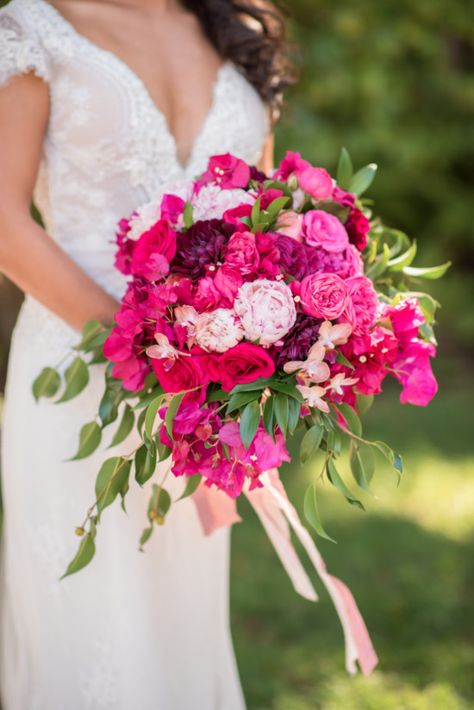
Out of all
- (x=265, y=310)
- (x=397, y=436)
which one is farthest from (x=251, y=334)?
(x=397, y=436)

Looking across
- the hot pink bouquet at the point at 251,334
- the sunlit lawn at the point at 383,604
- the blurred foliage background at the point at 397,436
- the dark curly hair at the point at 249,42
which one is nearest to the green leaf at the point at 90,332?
the hot pink bouquet at the point at 251,334

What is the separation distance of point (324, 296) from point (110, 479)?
1.89 feet

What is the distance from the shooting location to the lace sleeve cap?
6.71 ft

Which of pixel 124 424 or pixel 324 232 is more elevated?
pixel 324 232

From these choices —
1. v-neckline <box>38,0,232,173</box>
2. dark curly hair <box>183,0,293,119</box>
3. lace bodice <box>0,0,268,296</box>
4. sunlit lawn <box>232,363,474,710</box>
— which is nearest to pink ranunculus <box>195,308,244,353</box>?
lace bodice <box>0,0,268,296</box>

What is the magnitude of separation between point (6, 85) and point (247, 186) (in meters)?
0.61

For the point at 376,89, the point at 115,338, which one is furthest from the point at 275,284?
the point at 376,89

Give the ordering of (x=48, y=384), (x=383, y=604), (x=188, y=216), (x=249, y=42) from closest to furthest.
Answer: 1. (x=188, y=216)
2. (x=48, y=384)
3. (x=249, y=42)
4. (x=383, y=604)

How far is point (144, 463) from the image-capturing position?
183cm

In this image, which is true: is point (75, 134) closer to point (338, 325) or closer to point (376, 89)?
point (338, 325)

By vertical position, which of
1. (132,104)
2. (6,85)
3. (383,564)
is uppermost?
(6,85)

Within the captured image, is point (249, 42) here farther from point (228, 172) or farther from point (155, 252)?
point (155, 252)

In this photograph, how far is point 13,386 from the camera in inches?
93.8

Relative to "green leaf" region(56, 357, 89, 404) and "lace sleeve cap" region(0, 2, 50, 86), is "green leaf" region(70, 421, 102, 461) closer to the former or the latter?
"green leaf" region(56, 357, 89, 404)
